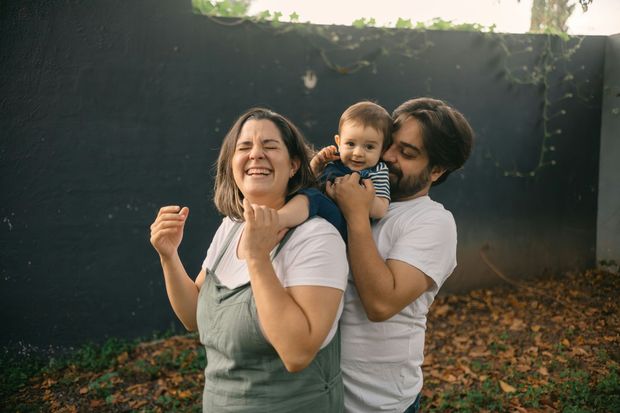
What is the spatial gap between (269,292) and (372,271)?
17.0 inches

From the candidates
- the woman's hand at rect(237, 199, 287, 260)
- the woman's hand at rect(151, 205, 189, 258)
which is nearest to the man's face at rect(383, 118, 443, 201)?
the woman's hand at rect(237, 199, 287, 260)

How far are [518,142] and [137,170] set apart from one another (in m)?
4.66

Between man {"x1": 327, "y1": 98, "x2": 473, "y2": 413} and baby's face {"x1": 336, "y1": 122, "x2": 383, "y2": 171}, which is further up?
baby's face {"x1": 336, "y1": 122, "x2": 383, "y2": 171}

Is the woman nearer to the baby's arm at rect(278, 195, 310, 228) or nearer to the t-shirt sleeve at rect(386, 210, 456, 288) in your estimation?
the baby's arm at rect(278, 195, 310, 228)

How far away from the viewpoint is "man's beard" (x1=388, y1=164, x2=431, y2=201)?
2.36 metres

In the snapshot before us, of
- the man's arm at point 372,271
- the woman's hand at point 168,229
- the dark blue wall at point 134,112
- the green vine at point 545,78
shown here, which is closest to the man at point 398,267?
the man's arm at point 372,271

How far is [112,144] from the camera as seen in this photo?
17.0 ft

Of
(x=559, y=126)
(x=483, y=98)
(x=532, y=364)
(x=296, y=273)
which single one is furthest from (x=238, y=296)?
(x=559, y=126)

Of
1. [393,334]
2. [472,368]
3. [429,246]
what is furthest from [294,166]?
[472,368]

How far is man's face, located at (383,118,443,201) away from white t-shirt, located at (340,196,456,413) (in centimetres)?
18

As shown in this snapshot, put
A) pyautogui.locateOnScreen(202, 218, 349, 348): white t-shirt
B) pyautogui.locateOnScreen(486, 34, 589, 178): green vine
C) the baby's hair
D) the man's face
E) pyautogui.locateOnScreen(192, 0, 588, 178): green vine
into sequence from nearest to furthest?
pyautogui.locateOnScreen(202, 218, 349, 348): white t-shirt → the man's face → the baby's hair → pyautogui.locateOnScreen(192, 0, 588, 178): green vine → pyautogui.locateOnScreen(486, 34, 589, 178): green vine

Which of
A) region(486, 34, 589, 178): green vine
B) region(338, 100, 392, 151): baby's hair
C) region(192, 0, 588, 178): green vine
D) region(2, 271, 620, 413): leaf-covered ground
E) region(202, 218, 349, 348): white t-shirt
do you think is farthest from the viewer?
region(486, 34, 589, 178): green vine

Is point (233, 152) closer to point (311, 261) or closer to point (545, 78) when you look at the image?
point (311, 261)

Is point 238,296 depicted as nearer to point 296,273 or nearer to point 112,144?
point 296,273
